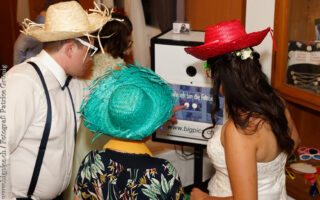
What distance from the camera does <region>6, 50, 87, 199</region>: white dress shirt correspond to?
5.48ft

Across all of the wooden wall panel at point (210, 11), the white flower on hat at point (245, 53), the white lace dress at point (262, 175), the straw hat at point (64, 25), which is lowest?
the white lace dress at point (262, 175)

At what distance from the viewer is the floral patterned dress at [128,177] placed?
1.51 meters

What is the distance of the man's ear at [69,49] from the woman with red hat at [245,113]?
0.53 meters

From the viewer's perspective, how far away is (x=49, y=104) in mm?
1783

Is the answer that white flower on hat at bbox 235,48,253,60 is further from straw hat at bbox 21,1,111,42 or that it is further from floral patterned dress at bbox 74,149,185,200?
straw hat at bbox 21,1,111,42

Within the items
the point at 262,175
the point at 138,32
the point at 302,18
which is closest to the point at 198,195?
the point at 262,175

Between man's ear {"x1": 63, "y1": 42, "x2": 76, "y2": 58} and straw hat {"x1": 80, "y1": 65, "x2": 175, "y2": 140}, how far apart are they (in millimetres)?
257

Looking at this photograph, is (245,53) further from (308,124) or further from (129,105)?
(308,124)

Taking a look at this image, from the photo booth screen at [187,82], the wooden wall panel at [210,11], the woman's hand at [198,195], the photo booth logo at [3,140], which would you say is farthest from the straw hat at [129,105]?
the wooden wall panel at [210,11]

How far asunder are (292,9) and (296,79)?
1.20ft

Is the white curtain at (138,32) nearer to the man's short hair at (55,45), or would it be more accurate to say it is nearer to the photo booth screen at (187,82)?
the photo booth screen at (187,82)

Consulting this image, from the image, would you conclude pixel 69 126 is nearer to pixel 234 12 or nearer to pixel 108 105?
pixel 108 105

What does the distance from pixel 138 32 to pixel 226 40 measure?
8.13ft

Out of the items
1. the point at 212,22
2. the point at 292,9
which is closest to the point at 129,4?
the point at 212,22
